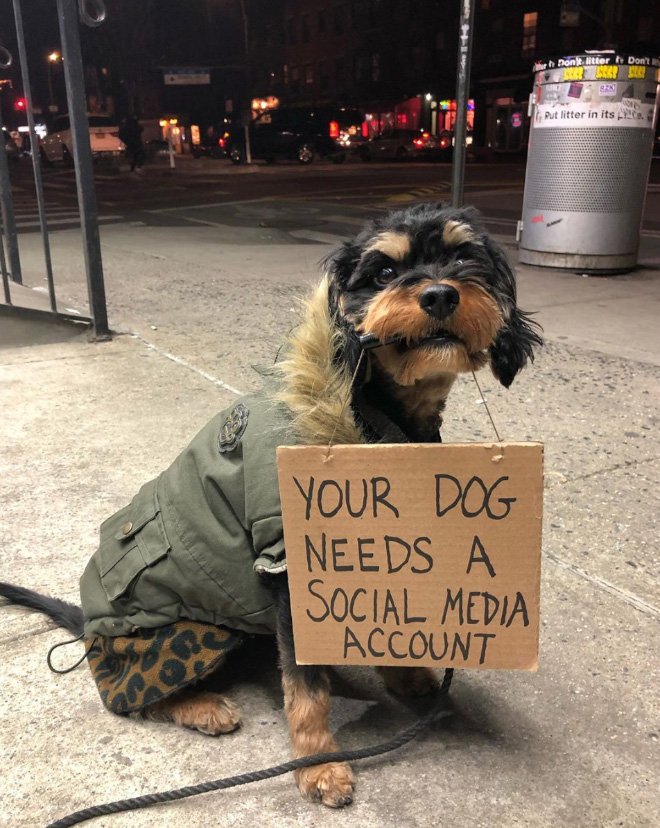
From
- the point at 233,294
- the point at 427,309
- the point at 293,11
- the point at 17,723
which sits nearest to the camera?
the point at 427,309

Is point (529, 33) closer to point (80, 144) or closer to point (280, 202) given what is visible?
point (280, 202)

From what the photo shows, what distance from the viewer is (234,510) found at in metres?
1.89

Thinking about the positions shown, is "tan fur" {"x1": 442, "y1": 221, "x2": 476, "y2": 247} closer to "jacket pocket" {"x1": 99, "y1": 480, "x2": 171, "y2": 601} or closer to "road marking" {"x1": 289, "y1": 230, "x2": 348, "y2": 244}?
"jacket pocket" {"x1": 99, "y1": 480, "x2": 171, "y2": 601}

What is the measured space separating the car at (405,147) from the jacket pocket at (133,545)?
116 feet

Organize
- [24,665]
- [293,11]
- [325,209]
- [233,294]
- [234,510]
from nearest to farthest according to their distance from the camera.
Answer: [234,510] < [24,665] < [233,294] < [325,209] < [293,11]

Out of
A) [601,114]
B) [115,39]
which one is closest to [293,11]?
[115,39]

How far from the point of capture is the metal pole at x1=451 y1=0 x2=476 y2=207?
6.16 m

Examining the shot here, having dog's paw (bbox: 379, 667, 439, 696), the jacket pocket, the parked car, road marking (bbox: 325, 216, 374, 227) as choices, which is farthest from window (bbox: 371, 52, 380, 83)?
dog's paw (bbox: 379, 667, 439, 696)

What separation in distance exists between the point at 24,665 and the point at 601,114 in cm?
719

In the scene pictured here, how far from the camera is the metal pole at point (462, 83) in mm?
6164

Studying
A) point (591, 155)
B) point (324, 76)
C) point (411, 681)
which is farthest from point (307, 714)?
point (324, 76)

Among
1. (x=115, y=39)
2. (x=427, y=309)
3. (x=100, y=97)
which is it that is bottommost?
(x=427, y=309)

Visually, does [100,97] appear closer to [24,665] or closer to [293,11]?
[293,11]

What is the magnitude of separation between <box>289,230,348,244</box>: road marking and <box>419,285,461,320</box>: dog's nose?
8.63 m
